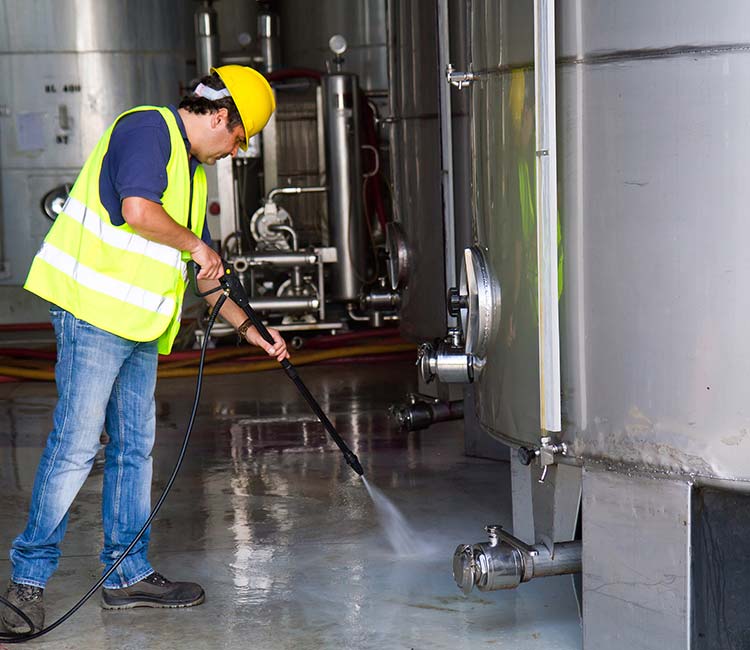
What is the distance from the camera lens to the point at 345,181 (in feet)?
24.5

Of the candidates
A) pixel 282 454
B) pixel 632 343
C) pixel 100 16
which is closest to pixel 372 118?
pixel 100 16

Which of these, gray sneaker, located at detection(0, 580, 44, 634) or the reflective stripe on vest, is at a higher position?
the reflective stripe on vest

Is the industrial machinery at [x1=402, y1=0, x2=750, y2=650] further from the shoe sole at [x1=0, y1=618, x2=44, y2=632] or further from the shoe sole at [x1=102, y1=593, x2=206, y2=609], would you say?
the shoe sole at [x1=0, y1=618, x2=44, y2=632]

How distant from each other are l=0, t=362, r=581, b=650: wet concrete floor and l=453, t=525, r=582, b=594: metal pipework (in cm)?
20

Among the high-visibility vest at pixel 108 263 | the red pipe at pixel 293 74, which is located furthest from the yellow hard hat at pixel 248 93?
the red pipe at pixel 293 74

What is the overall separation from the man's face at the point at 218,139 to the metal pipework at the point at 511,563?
3.79 feet

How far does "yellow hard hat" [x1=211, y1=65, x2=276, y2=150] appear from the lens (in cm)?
290

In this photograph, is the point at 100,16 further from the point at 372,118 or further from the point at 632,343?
the point at 632,343

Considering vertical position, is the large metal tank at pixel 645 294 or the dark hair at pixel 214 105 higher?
the dark hair at pixel 214 105

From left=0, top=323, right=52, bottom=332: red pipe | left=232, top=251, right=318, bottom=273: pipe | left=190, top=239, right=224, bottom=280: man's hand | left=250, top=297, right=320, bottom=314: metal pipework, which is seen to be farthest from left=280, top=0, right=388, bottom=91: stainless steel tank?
left=190, top=239, right=224, bottom=280: man's hand

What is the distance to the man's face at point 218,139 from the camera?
291cm

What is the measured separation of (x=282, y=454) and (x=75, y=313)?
2.04m

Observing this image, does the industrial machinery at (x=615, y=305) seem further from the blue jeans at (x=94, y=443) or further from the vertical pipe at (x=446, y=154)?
the blue jeans at (x=94, y=443)

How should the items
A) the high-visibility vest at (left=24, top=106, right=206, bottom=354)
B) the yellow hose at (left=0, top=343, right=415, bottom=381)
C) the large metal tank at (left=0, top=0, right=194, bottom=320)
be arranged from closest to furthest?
1. the high-visibility vest at (left=24, top=106, right=206, bottom=354)
2. the yellow hose at (left=0, top=343, right=415, bottom=381)
3. the large metal tank at (left=0, top=0, right=194, bottom=320)
